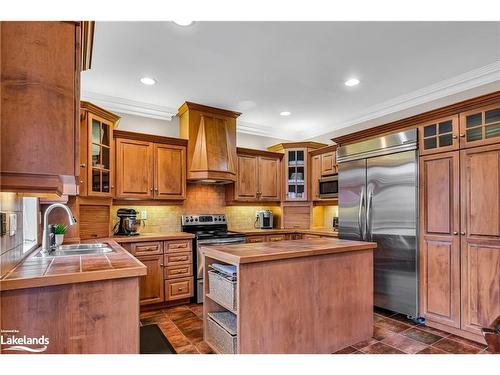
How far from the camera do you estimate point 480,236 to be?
268 centimetres

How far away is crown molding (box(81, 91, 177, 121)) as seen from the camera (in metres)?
3.80

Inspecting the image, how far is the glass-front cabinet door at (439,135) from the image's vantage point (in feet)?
9.47

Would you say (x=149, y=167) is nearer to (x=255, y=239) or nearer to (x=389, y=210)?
(x=255, y=239)

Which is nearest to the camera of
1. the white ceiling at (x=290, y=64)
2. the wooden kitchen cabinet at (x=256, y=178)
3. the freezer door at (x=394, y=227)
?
the white ceiling at (x=290, y=64)

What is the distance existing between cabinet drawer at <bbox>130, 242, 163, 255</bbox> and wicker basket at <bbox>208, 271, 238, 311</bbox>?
4.40 ft

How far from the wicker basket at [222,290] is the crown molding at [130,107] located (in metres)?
2.67

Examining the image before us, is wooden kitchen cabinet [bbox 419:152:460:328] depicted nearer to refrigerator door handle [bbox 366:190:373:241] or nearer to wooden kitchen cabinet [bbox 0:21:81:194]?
refrigerator door handle [bbox 366:190:373:241]

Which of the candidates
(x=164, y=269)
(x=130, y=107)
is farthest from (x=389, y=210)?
(x=130, y=107)

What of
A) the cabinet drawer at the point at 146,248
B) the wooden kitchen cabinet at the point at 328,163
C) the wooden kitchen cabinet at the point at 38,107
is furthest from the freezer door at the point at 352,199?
the wooden kitchen cabinet at the point at 38,107

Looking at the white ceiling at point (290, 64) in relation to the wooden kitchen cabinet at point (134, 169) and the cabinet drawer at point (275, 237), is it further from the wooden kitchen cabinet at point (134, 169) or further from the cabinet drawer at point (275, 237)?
the cabinet drawer at point (275, 237)
